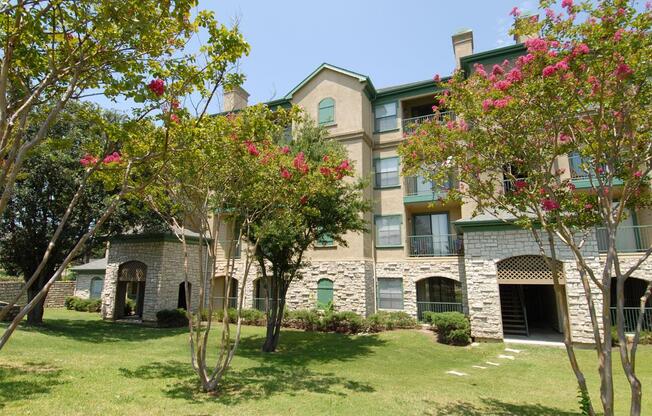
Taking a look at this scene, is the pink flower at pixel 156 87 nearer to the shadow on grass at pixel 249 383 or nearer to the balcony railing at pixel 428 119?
the balcony railing at pixel 428 119

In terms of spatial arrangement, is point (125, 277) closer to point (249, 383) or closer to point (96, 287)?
point (96, 287)

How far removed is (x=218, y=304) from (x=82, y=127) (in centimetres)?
1220

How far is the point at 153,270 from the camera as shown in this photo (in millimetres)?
20859

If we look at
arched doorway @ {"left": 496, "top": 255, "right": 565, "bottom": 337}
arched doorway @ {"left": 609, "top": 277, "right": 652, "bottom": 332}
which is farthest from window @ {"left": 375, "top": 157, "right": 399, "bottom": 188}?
arched doorway @ {"left": 609, "top": 277, "right": 652, "bottom": 332}

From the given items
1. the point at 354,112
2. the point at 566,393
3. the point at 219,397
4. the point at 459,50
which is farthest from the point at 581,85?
the point at 459,50

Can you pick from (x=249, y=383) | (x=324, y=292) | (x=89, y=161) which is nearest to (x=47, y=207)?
(x=89, y=161)

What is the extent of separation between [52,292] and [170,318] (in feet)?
55.2

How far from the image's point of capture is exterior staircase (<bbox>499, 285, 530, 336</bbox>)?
1731 cm

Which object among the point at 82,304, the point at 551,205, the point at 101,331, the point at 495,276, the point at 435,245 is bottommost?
the point at 101,331

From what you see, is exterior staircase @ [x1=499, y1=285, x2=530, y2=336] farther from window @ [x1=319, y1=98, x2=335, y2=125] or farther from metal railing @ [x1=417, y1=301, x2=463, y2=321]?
window @ [x1=319, y1=98, x2=335, y2=125]

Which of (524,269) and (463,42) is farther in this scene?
(463,42)

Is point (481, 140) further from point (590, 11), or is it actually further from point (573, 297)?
point (573, 297)

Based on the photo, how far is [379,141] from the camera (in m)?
22.1

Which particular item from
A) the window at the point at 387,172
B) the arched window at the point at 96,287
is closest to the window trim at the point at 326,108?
the window at the point at 387,172
